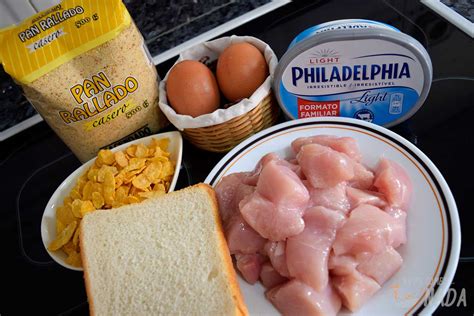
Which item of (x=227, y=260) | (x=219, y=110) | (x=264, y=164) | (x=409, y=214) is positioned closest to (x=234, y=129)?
(x=219, y=110)

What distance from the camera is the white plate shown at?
863 mm

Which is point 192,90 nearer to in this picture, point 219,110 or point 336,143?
point 219,110

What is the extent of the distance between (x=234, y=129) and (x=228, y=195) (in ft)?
0.72

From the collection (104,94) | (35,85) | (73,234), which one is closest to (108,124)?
(104,94)

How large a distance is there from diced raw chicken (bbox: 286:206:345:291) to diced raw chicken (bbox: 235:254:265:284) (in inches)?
3.5

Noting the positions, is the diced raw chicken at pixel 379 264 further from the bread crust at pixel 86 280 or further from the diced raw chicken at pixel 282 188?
the bread crust at pixel 86 280

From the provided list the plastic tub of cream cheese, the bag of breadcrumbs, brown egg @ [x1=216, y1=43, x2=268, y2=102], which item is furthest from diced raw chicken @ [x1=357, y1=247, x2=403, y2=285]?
the bag of breadcrumbs

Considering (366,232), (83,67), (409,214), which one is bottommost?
(409,214)

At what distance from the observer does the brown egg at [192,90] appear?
1.17 meters

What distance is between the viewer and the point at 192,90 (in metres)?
1.16

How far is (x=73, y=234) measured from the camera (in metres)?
1.09

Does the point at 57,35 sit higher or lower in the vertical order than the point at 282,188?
higher

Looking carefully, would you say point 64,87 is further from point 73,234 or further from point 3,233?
point 3,233

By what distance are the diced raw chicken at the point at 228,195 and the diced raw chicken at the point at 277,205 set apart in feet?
0.29
